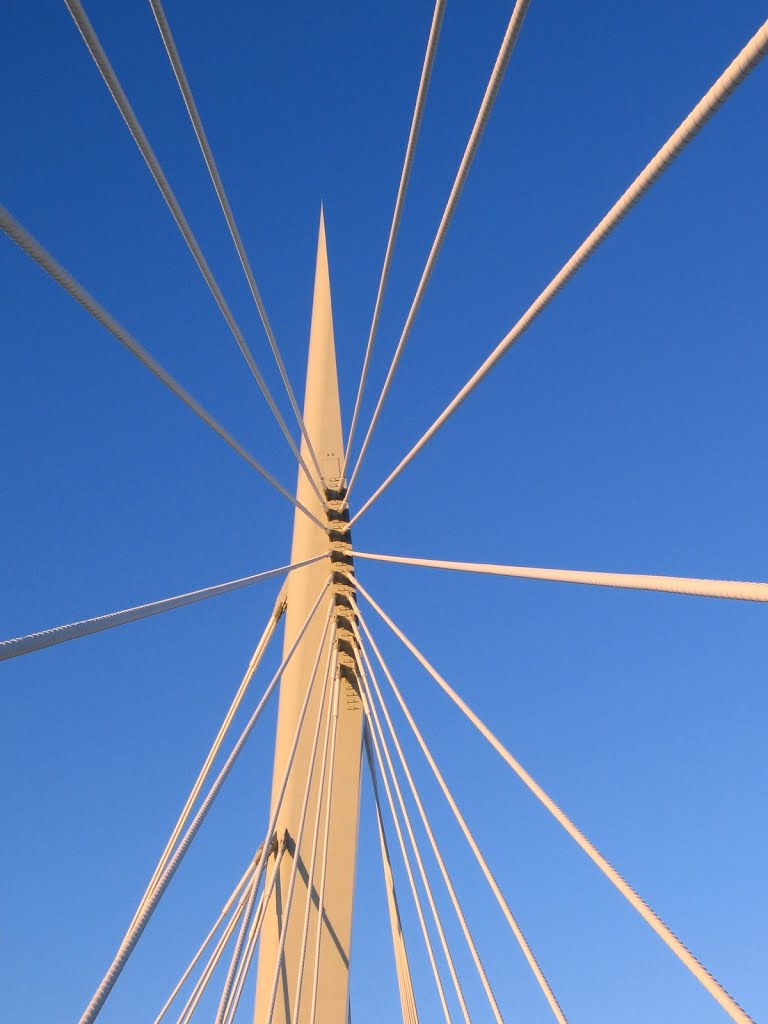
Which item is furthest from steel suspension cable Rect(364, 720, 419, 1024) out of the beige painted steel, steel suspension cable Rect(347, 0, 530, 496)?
steel suspension cable Rect(347, 0, 530, 496)

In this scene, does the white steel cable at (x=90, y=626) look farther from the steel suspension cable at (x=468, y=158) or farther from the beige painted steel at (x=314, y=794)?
the beige painted steel at (x=314, y=794)

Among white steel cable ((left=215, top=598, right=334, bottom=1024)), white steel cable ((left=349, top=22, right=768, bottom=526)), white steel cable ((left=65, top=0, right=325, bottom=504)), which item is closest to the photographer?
white steel cable ((left=349, top=22, right=768, bottom=526))

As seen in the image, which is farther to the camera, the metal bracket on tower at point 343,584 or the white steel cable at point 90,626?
the metal bracket on tower at point 343,584

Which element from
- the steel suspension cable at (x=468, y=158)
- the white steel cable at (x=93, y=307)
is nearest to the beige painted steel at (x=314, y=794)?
the steel suspension cable at (x=468, y=158)

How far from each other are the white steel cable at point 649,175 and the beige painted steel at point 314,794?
146 inches

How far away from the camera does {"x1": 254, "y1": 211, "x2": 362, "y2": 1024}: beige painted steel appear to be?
261 inches

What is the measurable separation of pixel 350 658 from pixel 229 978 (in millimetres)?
2814

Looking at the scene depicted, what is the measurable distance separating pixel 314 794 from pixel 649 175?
214 inches

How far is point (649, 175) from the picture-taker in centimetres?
246

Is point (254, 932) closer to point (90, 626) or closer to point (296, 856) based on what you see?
point (296, 856)

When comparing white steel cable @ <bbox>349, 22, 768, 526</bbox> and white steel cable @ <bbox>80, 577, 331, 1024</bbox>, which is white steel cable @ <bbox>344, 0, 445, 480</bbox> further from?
white steel cable @ <bbox>80, 577, 331, 1024</bbox>

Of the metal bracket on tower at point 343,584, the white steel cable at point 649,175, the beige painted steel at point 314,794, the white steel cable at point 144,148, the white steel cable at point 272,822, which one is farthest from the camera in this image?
the metal bracket on tower at point 343,584

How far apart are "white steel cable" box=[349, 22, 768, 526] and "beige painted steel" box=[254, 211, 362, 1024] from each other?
3717 millimetres

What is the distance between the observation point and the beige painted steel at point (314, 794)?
663 cm
